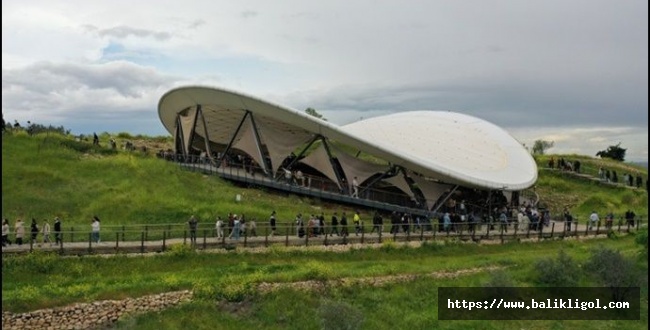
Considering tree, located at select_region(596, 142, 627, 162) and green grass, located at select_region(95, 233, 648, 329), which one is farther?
tree, located at select_region(596, 142, 627, 162)

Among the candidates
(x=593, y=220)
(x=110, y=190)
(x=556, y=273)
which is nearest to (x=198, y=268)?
(x=110, y=190)

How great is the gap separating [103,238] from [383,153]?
45.4 feet

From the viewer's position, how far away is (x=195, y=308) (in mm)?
17234

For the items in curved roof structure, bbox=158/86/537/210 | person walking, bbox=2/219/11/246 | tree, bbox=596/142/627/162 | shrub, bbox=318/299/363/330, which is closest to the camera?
shrub, bbox=318/299/363/330

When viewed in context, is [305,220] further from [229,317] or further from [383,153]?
[229,317]

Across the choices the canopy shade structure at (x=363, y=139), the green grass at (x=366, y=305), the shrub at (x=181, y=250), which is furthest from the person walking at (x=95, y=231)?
the canopy shade structure at (x=363, y=139)

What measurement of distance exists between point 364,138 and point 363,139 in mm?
265

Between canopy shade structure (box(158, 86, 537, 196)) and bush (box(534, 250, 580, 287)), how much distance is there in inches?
300

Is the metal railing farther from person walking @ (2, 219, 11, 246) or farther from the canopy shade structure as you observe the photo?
the canopy shade structure

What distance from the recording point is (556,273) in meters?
22.1

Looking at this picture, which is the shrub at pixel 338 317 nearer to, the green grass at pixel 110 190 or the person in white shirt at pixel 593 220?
the green grass at pixel 110 190

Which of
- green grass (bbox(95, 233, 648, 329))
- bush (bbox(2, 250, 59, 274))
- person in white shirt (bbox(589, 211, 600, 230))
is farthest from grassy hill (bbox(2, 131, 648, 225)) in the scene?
person in white shirt (bbox(589, 211, 600, 230))

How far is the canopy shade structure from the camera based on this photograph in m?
29.8

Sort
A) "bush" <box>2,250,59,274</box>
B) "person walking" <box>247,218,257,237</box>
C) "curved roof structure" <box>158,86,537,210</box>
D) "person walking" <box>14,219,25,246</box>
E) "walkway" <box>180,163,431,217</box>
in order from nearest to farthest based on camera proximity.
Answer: "bush" <box>2,250,59,274</box>, "person walking" <box>14,219,25,246</box>, "person walking" <box>247,218,257,237</box>, "curved roof structure" <box>158,86,537,210</box>, "walkway" <box>180,163,431,217</box>
